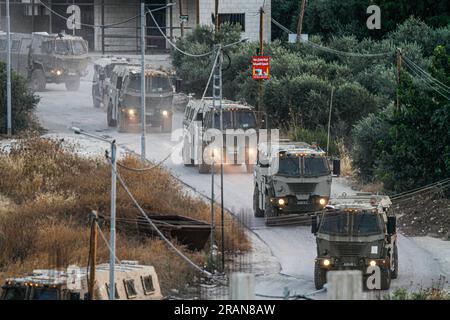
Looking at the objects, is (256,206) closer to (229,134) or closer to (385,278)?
(229,134)

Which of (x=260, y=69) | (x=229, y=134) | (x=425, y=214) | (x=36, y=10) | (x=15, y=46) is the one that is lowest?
(x=425, y=214)

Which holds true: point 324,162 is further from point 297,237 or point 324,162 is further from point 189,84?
point 189,84

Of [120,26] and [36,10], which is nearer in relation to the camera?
[120,26]

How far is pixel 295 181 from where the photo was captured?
39719 millimetres

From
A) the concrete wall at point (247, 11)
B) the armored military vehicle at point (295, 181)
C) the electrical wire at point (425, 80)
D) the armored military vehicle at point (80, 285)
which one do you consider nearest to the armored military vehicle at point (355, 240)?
the armored military vehicle at point (80, 285)

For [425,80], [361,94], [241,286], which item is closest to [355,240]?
[241,286]

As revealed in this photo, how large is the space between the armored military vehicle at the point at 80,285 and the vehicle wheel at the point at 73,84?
41.3m

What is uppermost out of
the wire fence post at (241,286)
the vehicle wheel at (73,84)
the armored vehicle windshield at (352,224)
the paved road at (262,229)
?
the wire fence post at (241,286)

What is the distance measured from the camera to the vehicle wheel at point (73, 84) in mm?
72062

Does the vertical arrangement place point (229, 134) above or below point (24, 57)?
below

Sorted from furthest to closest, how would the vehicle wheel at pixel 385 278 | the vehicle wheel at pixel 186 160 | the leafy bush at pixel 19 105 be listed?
1. the leafy bush at pixel 19 105
2. the vehicle wheel at pixel 186 160
3. the vehicle wheel at pixel 385 278

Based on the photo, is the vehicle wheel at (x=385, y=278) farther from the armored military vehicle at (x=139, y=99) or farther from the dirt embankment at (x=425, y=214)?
the armored military vehicle at (x=139, y=99)

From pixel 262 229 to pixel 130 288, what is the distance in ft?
36.8

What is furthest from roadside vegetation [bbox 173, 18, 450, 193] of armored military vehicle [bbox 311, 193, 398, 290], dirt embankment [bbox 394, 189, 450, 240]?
armored military vehicle [bbox 311, 193, 398, 290]
